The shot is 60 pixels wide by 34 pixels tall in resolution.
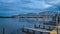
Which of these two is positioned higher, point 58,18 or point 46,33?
point 58,18

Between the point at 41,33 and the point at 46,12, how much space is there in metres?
2.23

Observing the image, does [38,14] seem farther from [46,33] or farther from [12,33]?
[46,33]

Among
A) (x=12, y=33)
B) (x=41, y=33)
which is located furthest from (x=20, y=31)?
(x=41, y=33)

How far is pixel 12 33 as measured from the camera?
6574 millimetres

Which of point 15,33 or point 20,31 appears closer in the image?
point 15,33

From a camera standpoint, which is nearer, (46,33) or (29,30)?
(46,33)

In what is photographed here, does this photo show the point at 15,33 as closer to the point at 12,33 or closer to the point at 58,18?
the point at 12,33

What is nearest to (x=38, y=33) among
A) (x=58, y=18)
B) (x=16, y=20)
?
(x=58, y=18)

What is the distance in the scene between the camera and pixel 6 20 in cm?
1000

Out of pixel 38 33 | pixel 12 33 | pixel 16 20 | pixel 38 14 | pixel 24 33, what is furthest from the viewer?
pixel 16 20

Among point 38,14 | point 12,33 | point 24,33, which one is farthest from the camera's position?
point 38,14

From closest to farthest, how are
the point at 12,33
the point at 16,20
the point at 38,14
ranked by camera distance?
the point at 12,33 < the point at 38,14 < the point at 16,20

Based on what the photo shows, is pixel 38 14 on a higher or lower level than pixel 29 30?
higher

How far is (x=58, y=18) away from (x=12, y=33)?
8.38 ft
